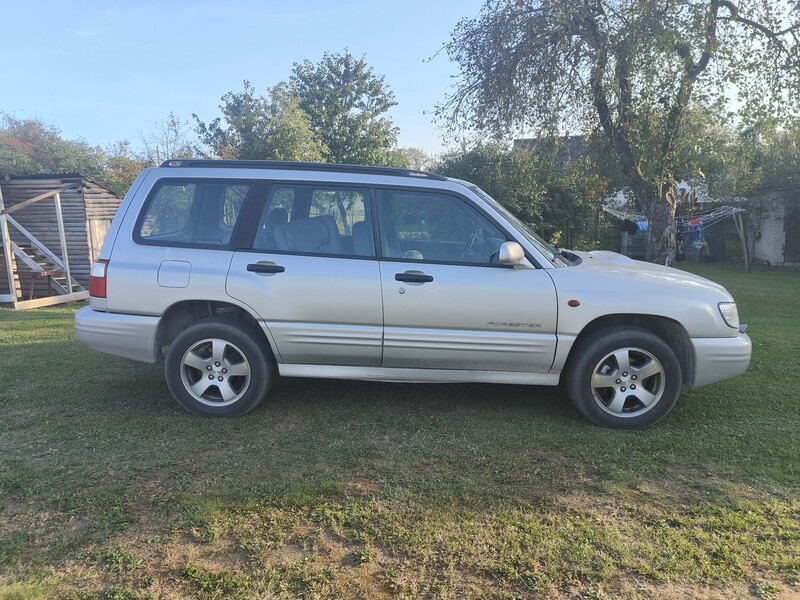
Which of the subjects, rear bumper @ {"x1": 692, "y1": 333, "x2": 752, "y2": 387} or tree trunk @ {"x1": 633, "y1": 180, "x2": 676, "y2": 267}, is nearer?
rear bumper @ {"x1": 692, "y1": 333, "x2": 752, "y2": 387}

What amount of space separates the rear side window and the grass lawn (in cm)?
136

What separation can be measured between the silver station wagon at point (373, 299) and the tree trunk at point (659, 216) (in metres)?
6.59

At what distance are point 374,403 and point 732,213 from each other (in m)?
17.7

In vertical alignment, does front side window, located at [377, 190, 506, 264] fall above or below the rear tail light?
Result: above

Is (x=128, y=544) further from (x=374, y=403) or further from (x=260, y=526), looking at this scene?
(x=374, y=403)

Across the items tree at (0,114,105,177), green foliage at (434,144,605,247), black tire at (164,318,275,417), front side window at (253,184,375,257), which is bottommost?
black tire at (164,318,275,417)

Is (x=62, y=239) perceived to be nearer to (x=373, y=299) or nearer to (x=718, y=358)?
(x=373, y=299)

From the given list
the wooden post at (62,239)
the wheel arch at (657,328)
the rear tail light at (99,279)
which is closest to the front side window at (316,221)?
the rear tail light at (99,279)

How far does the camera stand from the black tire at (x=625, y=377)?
4152 mm

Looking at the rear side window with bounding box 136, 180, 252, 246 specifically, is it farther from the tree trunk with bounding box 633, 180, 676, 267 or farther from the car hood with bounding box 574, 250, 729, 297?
the tree trunk with bounding box 633, 180, 676, 267

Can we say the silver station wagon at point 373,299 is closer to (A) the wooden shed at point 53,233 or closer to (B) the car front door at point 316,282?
(B) the car front door at point 316,282

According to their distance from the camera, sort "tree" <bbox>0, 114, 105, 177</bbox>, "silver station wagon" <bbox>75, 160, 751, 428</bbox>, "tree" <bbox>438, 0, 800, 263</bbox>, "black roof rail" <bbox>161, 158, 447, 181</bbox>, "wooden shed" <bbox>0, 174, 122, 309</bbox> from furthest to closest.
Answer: "tree" <bbox>0, 114, 105, 177</bbox>, "wooden shed" <bbox>0, 174, 122, 309</bbox>, "tree" <bbox>438, 0, 800, 263</bbox>, "black roof rail" <bbox>161, 158, 447, 181</bbox>, "silver station wagon" <bbox>75, 160, 751, 428</bbox>

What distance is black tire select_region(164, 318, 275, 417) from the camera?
14.1 ft

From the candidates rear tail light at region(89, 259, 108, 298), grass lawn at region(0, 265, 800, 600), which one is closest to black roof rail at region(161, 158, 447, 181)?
rear tail light at region(89, 259, 108, 298)
